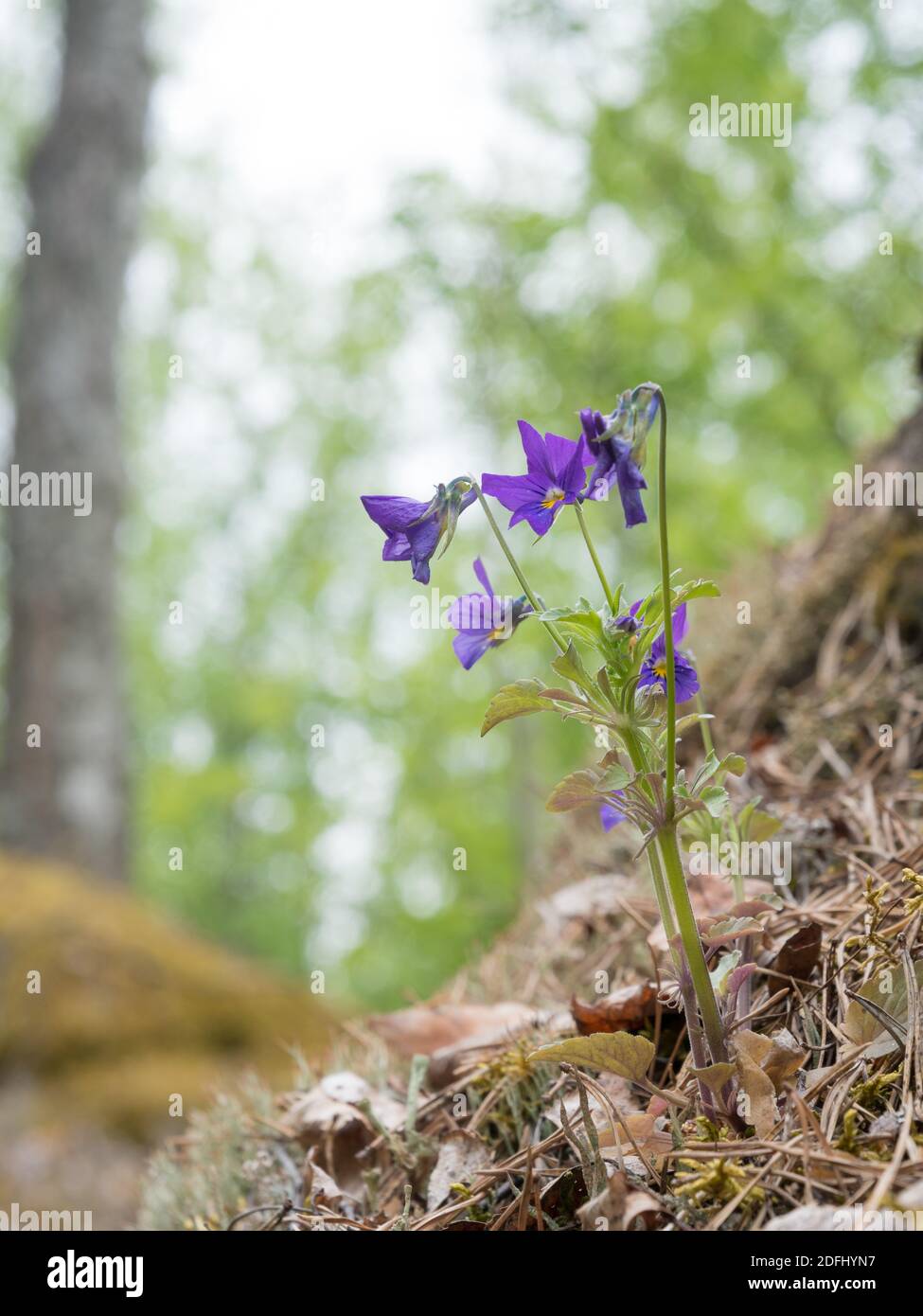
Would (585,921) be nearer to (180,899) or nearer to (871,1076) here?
(871,1076)

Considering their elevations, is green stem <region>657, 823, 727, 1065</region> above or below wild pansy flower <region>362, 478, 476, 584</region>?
below

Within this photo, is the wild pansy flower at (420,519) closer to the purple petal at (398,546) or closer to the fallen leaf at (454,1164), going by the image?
the purple petal at (398,546)

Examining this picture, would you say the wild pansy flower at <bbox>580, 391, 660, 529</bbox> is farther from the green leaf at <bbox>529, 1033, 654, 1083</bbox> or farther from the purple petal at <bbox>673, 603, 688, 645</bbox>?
the green leaf at <bbox>529, 1033, 654, 1083</bbox>

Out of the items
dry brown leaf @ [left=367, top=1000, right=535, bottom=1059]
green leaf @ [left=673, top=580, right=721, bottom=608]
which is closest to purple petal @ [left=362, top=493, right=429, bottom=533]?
green leaf @ [left=673, top=580, right=721, bottom=608]

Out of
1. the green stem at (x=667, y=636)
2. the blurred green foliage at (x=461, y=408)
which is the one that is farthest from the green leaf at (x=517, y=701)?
the blurred green foliage at (x=461, y=408)

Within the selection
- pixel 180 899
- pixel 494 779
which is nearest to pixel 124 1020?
pixel 494 779

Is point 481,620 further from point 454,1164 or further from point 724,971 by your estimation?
point 454,1164

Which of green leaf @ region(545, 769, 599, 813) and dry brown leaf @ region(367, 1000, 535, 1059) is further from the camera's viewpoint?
dry brown leaf @ region(367, 1000, 535, 1059)

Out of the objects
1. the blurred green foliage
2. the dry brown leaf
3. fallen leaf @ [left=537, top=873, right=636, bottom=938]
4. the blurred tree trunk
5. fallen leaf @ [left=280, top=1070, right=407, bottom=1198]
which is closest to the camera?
fallen leaf @ [left=280, top=1070, right=407, bottom=1198]
